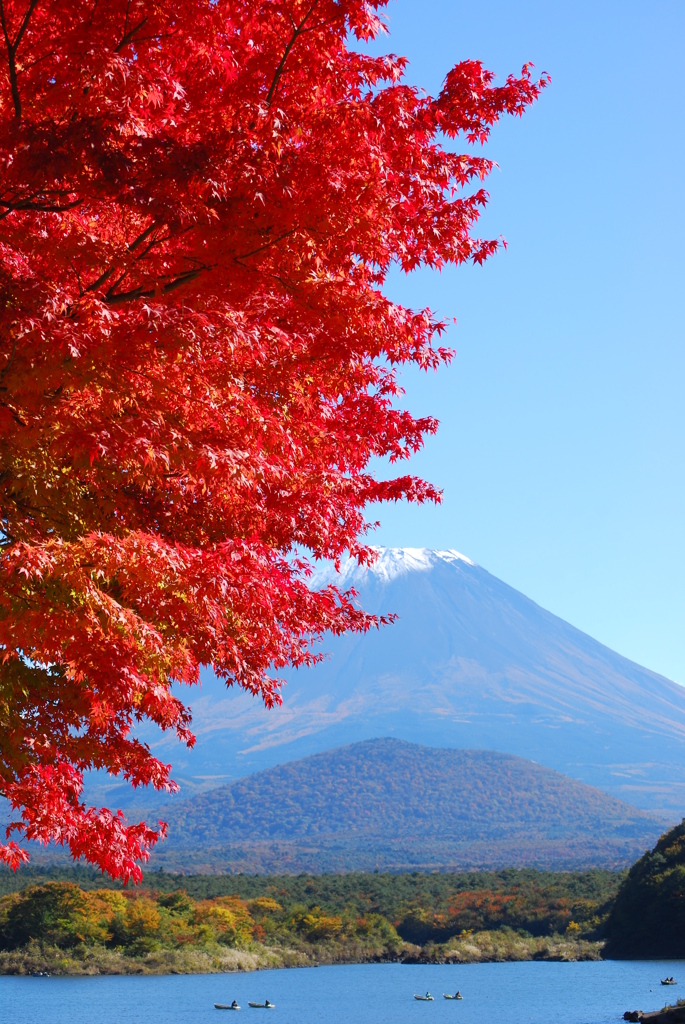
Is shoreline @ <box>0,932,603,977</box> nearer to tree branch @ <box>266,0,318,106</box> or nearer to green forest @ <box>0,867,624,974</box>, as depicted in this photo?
green forest @ <box>0,867,624,974</box>

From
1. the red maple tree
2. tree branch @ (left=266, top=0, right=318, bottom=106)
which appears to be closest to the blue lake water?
the red maple tree

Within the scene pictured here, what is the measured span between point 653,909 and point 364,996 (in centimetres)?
1726

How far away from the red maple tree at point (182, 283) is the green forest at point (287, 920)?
55.1 meters

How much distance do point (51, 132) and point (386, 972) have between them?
233ft

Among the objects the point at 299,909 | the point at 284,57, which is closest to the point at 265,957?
the point at 299,909

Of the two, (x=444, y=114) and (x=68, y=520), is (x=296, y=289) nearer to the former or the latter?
(x=444, y=114)

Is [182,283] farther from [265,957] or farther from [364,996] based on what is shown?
[265,957]

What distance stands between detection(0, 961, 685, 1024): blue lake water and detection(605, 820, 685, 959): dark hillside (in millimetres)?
1137

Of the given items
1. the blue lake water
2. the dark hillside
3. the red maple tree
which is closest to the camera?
the red maple tree

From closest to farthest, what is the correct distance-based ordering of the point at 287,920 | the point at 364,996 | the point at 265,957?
the point at 364,996
the point at 265,957
the point at 287,920

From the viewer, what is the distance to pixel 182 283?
5.87 meters

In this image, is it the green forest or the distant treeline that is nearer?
the green forest

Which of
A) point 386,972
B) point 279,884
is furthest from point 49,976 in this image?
point 279,884

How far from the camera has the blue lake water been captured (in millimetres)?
46000
